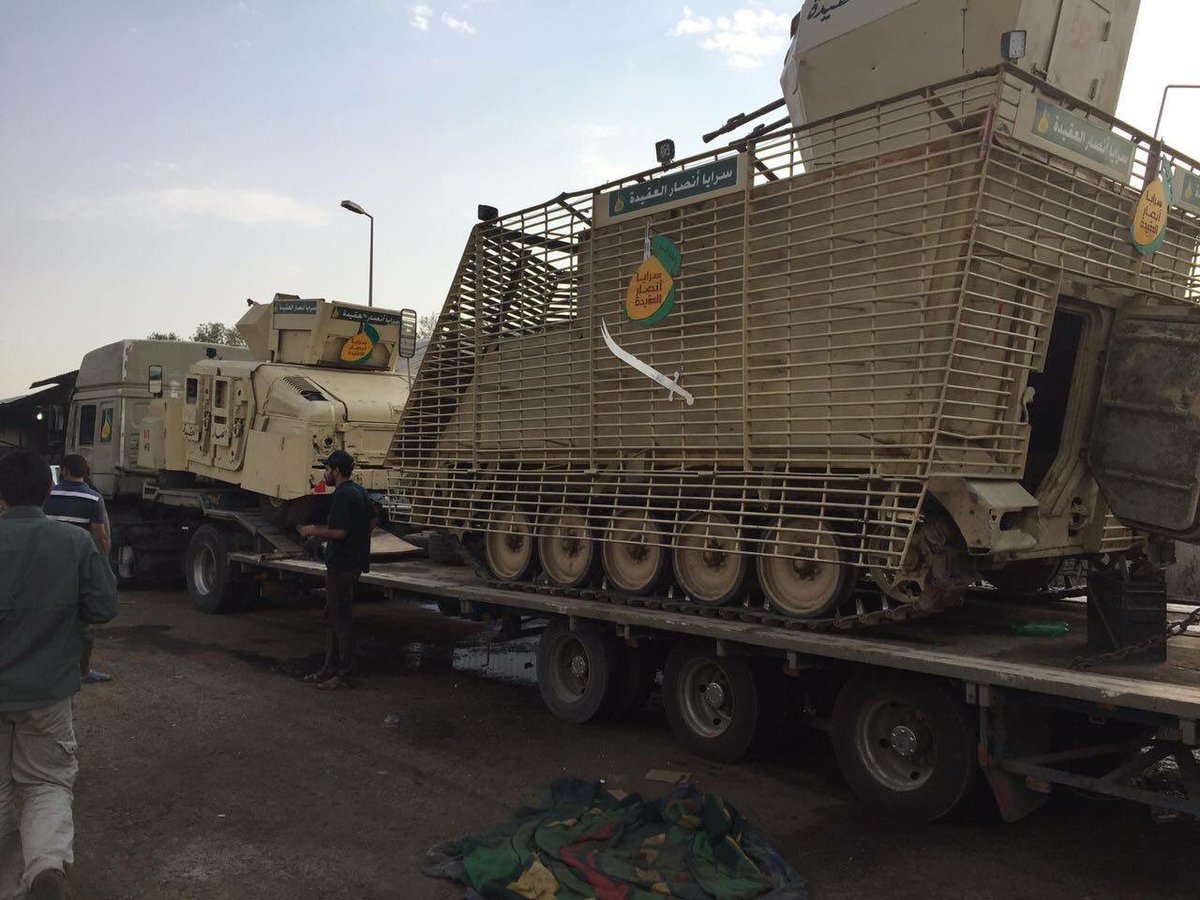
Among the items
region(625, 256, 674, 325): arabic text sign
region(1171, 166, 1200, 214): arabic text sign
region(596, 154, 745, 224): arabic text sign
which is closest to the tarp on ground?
region(625, 256, 674, 325): arabic text sign

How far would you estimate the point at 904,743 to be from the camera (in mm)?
5492

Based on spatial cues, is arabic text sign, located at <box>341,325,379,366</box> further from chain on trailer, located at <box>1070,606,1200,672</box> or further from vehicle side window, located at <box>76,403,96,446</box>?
chain on trailer, located at <box>1070,606,1200,672</box>

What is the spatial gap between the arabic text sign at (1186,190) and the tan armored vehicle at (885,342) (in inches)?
0.9

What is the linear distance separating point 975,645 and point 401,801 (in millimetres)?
3562

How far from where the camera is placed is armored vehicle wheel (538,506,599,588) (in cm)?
784

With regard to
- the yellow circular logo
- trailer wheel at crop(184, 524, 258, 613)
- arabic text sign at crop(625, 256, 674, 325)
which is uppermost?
arabic text sign at crop(625, 256, 674, 325)

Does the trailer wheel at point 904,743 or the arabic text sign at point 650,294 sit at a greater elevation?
the arabic text sign at point 650,294

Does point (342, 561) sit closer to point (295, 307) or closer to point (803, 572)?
point (803, 572)

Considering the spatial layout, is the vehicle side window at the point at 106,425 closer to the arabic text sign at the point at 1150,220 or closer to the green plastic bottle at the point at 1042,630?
the green plastic bottle at the point at 1042,630

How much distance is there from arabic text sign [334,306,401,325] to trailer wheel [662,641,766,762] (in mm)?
7407

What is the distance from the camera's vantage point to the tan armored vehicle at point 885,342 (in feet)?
18.4

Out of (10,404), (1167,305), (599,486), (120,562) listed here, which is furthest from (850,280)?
(10,404)

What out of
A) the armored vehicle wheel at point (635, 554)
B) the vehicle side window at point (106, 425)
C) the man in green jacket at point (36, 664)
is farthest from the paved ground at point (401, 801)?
the vehicle side window at point (106, 425)

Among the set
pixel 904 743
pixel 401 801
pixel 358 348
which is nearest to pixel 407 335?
pixel 358 348
